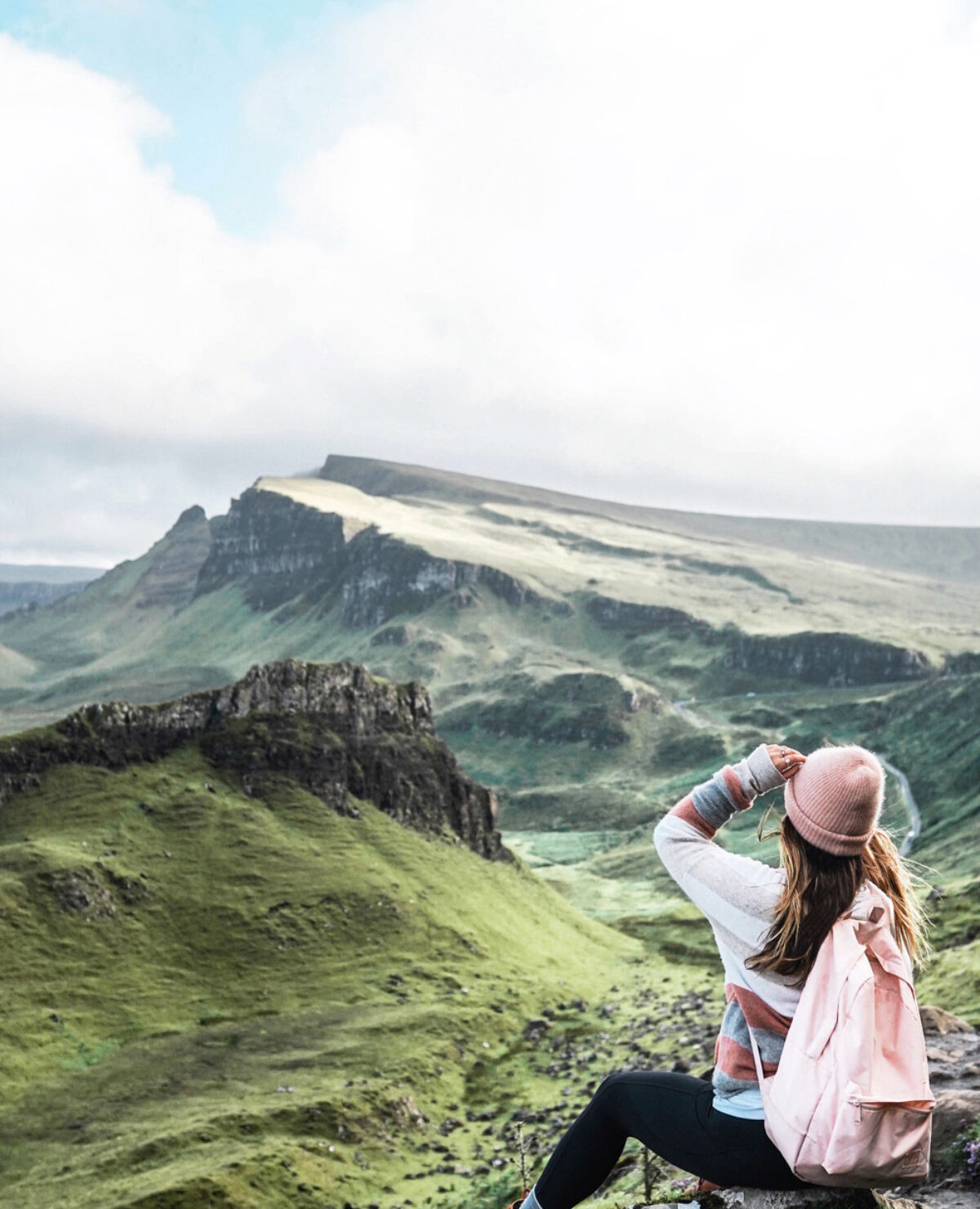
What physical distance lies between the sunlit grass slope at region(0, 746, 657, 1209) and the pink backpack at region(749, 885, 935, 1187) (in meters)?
46.1

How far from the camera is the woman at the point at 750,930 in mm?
8797

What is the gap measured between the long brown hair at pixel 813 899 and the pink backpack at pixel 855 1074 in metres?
0.22

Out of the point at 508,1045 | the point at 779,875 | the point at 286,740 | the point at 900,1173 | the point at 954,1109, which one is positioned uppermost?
the point at 779,875

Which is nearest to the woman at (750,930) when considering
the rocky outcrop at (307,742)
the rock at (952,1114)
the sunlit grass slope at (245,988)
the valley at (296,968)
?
the rock at (952,1114)

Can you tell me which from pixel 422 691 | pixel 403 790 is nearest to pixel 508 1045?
pixel 403 790

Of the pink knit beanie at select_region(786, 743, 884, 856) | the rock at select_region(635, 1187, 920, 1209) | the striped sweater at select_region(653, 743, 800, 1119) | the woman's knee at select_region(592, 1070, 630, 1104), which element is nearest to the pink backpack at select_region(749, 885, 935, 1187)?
the striped sweater at select_region(653, 743, 800, 1119)

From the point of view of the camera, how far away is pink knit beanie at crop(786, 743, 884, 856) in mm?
8711

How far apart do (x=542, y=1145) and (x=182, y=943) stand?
4437cm

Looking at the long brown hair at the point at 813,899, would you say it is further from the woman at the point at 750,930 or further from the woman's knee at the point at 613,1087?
the woman's knee at the point at 613,1087

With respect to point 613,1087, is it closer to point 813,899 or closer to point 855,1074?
point 855,1074

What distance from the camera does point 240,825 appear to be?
101m

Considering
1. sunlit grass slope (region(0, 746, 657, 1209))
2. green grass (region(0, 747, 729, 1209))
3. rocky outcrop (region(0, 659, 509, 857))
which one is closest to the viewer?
sunlit grass slope (region(0, 746, 657, 1209))

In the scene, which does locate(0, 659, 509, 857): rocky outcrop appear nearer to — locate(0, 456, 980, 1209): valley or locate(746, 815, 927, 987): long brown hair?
locate(0, 456, 980, 1209): valley

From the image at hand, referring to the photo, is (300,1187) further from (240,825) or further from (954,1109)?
(240,825)
